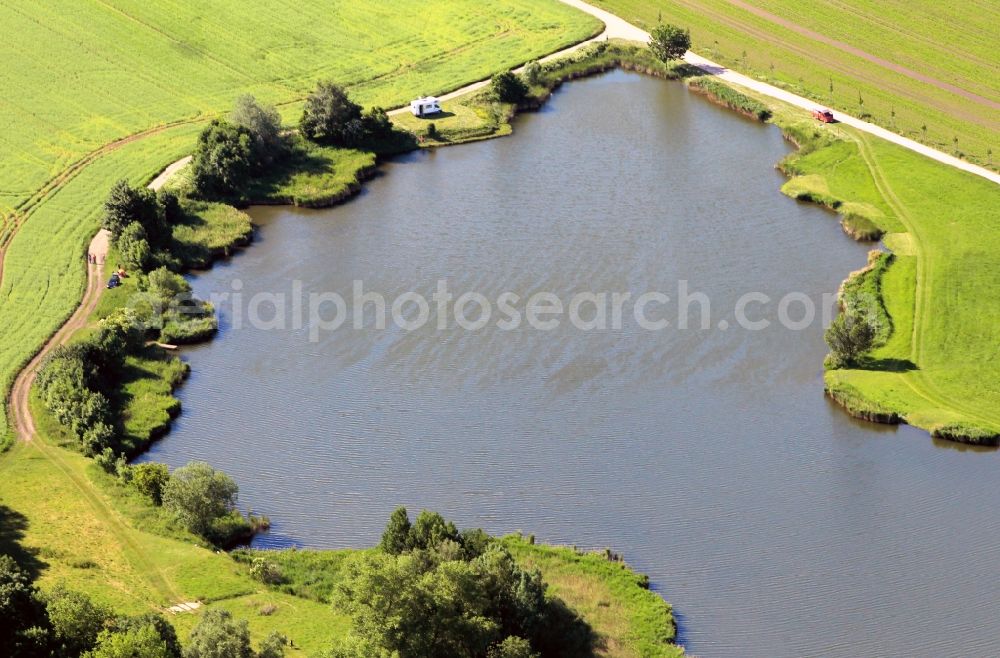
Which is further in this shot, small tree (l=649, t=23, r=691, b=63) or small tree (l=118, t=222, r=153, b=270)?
small tree (l=649, t=23, r=691, b=63)

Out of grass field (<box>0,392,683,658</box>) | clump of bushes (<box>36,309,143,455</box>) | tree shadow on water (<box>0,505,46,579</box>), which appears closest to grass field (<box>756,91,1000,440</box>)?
grass field (<box>0,392,683,658</box>)

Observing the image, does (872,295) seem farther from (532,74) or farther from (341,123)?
(532,74)

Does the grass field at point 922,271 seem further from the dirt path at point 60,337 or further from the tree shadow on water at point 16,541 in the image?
the dirt path at point 60,337

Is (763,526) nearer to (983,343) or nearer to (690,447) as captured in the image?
(690,447)

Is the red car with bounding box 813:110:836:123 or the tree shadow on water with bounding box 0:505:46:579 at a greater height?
the red car with bounding box 813:110:836:123

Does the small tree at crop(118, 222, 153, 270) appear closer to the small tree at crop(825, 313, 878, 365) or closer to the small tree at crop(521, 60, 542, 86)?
the small tree at crop(521, 60, 542, 86)
